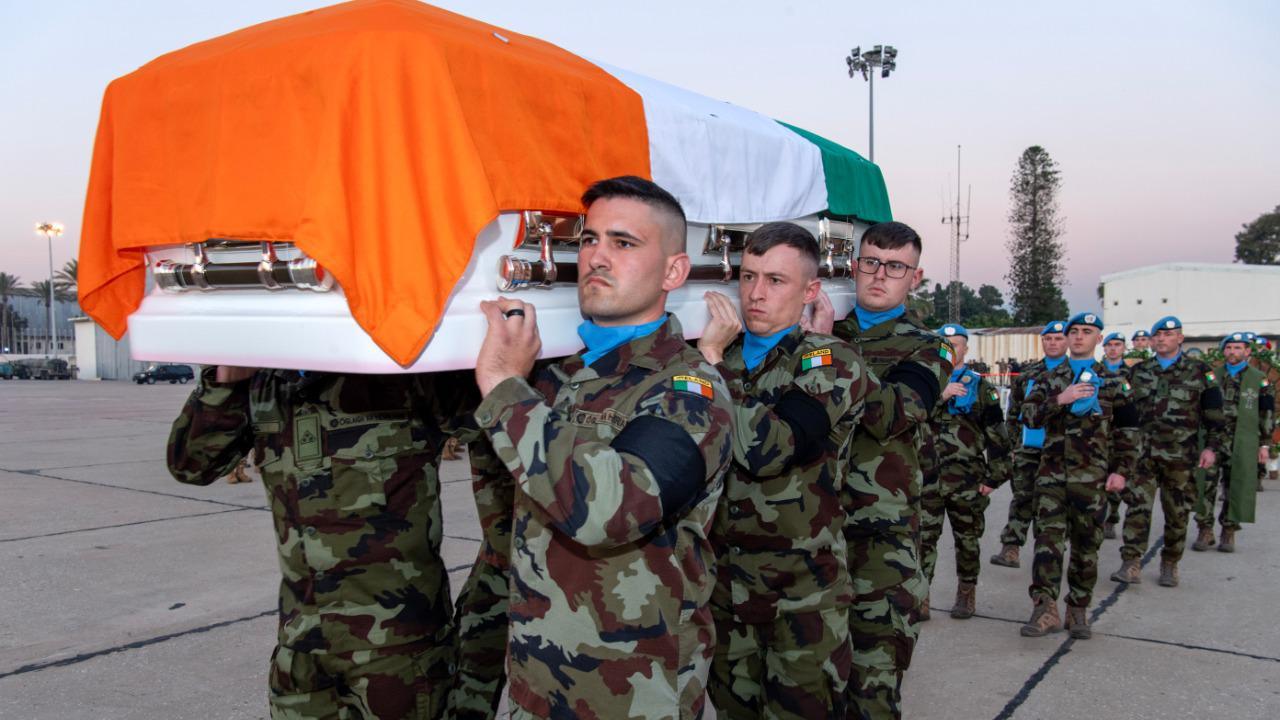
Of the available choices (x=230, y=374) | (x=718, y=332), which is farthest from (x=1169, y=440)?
(x=230, y=374)

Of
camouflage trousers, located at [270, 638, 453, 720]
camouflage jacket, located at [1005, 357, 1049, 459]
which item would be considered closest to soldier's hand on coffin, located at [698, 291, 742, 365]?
camouflage trousers, located at [270, 638, 453, 720]

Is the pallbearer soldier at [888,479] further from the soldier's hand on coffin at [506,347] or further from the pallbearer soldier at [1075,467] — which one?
the pallbearer soldier at [1075,467]

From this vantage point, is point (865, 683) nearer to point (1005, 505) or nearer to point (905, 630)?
point (905, 630)

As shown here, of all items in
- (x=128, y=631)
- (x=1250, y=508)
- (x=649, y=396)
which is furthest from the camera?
(x=1250, y=508)

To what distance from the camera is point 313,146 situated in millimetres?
1879

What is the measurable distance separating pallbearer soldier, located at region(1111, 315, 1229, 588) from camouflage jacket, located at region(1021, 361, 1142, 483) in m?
0.77

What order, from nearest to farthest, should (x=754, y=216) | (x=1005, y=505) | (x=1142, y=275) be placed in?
(x=754, y=216)
(x=1005, y=505)
(x=1142, y=275)

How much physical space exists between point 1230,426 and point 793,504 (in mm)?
7270

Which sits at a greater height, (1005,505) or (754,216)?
(754,216)

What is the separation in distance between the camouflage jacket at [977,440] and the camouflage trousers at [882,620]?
2698 mm

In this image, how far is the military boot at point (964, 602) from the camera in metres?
5.36

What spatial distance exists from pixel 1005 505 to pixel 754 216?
714cm

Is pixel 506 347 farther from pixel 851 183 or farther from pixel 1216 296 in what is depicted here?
pixel 1216 296

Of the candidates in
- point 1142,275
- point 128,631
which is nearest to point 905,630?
point 128,631
